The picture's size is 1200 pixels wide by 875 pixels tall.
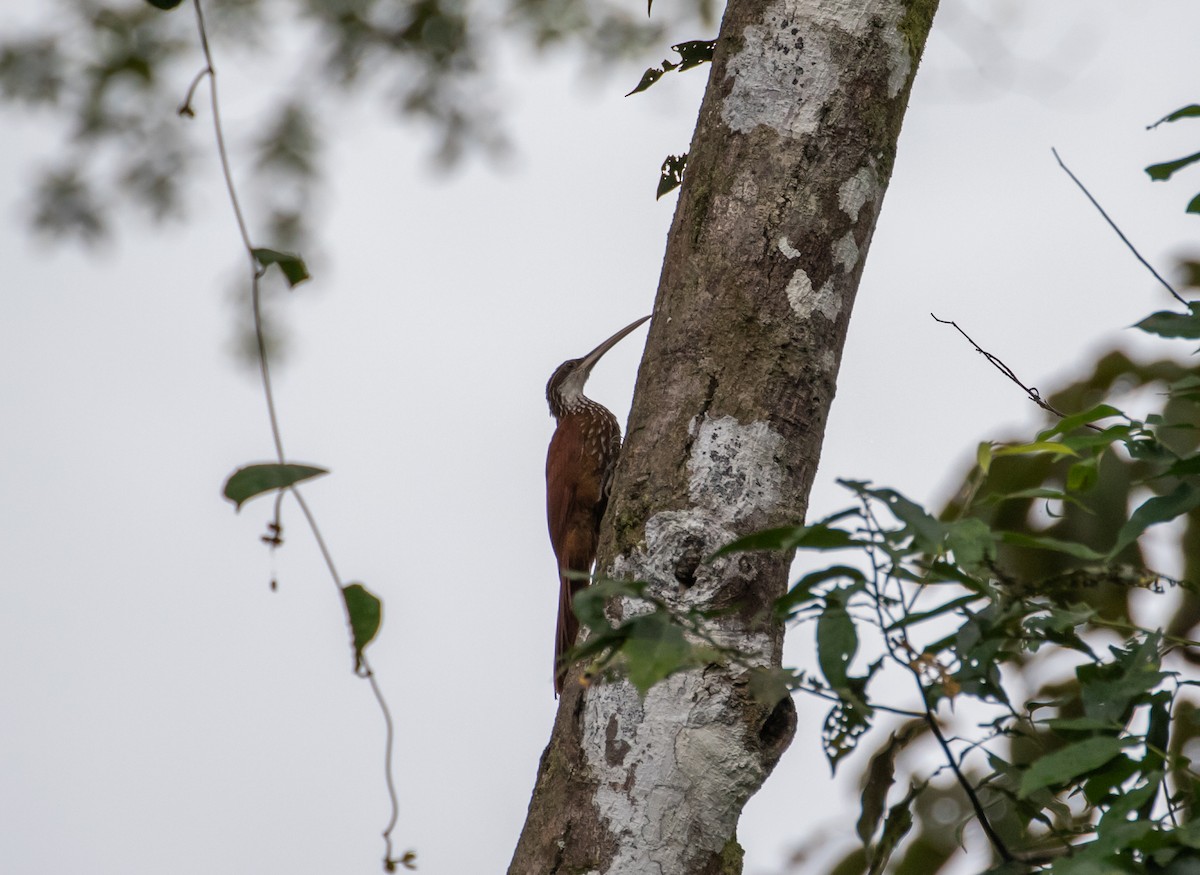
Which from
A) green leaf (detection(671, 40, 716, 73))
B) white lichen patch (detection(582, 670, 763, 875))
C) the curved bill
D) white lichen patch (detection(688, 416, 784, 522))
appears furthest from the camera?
the curved bill

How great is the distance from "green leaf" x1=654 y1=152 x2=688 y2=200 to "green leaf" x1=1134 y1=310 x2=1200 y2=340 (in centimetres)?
129

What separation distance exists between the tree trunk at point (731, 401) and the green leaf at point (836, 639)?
418mm

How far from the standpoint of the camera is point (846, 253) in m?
1.80

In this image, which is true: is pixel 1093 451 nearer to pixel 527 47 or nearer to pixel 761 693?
pixel 761 693

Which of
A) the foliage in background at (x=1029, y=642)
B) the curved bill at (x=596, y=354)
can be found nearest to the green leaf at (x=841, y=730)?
the foliage in background at (x=1029, y=642)

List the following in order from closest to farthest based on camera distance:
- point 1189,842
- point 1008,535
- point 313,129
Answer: point 1189,842, point 1008,535, point 313,129

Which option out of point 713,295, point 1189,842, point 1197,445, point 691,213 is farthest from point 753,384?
point 1189,842

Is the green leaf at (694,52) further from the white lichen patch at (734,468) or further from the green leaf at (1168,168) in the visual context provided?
the green leaf at (1168,168)

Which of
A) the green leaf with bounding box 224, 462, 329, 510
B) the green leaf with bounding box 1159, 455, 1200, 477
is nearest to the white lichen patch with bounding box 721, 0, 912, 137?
the green leaf with bounding box 1159, 455, 1200, 477

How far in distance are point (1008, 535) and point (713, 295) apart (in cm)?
74

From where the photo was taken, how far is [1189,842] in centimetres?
101

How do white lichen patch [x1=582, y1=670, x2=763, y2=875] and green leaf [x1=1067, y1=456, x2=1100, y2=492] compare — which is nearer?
green leaf [x1=1067, y1=456, x2=1100, y2=492]

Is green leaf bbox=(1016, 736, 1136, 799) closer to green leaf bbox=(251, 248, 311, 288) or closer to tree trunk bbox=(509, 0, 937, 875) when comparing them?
tree trunk bbox=(509, 0, 937, 875)

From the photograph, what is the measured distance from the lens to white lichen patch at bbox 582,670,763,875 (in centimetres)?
152
